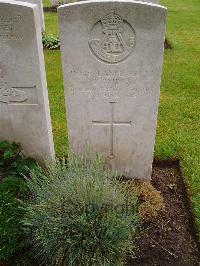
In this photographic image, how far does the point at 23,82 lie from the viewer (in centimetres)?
401

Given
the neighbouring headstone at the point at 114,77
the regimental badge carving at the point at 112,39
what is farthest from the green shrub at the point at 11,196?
the regimental badge carving at the point at 112,39

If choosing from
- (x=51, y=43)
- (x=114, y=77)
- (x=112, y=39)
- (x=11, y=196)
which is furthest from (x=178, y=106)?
(x=51, y=43)

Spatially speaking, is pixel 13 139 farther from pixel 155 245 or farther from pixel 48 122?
pixel 155 245

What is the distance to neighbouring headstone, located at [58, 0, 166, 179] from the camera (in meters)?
3.56

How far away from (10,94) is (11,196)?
3.72 feet

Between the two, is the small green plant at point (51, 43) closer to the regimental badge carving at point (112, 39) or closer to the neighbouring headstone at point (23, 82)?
the neighbouring headstone at point (23, 82)

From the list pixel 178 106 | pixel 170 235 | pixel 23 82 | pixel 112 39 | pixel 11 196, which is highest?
pixel 112 39

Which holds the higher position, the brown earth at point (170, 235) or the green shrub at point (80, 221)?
the green shrub at point (80, 221)

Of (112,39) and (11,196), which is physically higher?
(112,39)

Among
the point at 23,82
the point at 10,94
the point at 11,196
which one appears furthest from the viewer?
the point at 10,94

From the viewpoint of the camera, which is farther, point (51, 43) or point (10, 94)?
point (51, 43)

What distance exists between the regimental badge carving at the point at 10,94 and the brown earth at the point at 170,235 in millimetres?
1799

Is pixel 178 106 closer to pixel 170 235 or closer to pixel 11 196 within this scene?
pixel 170 235

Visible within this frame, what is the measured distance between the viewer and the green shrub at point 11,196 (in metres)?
3.30
